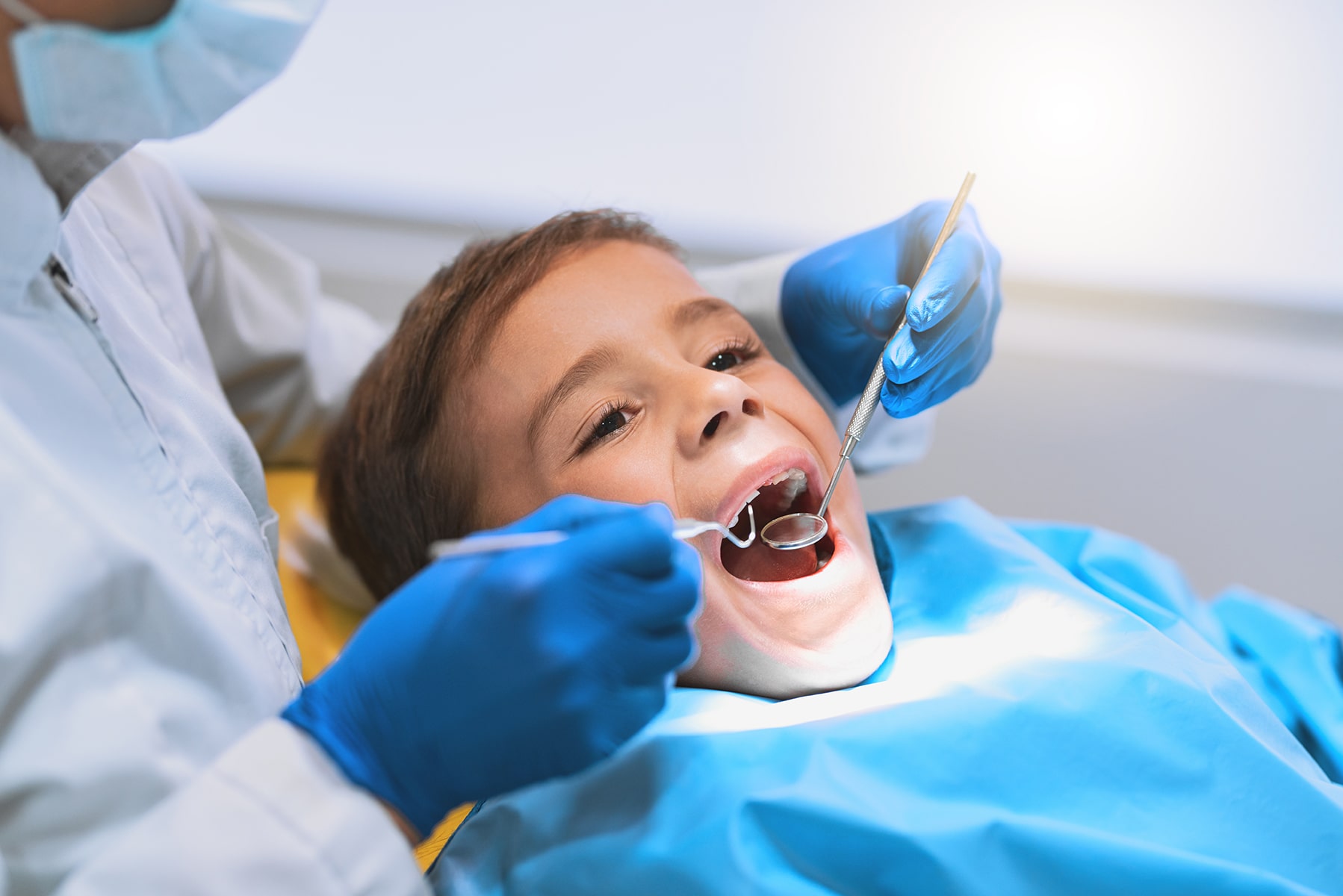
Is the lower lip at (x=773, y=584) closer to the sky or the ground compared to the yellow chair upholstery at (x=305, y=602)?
closer to the sky

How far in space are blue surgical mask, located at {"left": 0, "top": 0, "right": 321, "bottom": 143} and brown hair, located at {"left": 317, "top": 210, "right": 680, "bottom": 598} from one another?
15.0 inches

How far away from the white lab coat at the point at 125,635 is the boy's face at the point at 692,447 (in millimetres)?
270

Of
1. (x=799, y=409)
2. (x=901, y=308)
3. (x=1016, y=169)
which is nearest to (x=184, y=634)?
(x=799, y=409)

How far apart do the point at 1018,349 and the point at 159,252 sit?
1.21 metres

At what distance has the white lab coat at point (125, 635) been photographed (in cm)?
64

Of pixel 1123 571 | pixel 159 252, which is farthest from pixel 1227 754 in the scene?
pixel 159 252

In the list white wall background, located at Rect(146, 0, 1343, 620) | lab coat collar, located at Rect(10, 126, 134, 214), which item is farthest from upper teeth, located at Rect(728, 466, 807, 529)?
white wall background, located at Rect(146, 0, 1343, 620)

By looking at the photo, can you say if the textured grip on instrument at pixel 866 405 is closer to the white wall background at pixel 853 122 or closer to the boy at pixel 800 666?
the boy at pixel 800 666

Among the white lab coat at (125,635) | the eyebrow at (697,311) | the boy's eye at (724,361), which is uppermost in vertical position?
the eyebrow at (697,311)

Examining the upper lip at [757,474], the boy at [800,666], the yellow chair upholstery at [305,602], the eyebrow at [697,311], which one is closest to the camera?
the boy at [800,666]

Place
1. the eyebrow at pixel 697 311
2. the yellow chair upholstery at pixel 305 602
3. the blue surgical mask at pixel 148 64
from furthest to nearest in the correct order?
the yellow chair upholstery at pixel 305 602 → the eyebrow at pixel 697 311 → the blue surgical mask at pixel 148 64

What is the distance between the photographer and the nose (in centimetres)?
90

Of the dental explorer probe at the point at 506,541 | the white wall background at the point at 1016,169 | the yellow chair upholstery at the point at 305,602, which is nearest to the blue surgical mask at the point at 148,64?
the dental explorer probe at the point at 506,541

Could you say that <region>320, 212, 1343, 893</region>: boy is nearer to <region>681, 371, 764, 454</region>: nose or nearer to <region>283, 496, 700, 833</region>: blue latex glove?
<region>681, 371, 764, 454</region>: nose
